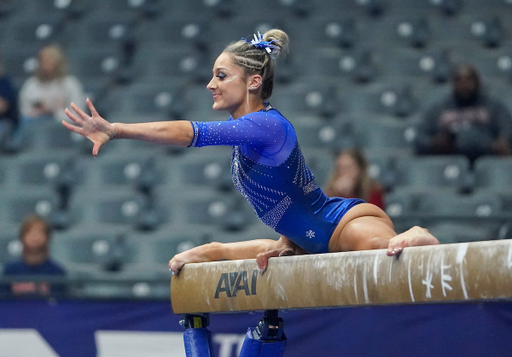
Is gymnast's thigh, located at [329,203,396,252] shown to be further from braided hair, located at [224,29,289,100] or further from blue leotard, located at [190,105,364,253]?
braided hair, located at [224,29,289,100]

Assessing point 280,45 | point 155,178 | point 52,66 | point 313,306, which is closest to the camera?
point 313,306

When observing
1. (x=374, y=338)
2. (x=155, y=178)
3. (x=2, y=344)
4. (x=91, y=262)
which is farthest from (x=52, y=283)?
(x=374, y=338)

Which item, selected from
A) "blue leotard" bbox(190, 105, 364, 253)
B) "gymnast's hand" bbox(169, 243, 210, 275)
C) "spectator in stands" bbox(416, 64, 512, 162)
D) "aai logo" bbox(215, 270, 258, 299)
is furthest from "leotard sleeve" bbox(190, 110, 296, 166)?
"spectator in stands" bbox(416, 64, 512, 162)

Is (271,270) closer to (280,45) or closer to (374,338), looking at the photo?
(280,45)

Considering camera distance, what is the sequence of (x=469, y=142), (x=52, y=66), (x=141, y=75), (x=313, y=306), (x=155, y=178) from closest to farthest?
(x=313, y=306) < (x=469, y=142) < (x=155, y=178) < (x=52, y=66) < (x=141, y=75)

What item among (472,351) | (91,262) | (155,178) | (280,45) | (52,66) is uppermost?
(52,66)

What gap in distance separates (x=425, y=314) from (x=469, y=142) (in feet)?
6.29

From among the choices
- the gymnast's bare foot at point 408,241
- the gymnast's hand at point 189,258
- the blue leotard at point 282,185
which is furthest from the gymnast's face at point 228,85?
the gymnast's bare foot at point 408,241

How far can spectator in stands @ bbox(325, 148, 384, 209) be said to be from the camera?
4.91 meters

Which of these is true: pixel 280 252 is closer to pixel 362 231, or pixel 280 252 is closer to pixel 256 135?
pixel 362 231

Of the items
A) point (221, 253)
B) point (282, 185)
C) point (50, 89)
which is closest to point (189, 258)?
point (221, 253)

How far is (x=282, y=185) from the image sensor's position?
3062 millimetres

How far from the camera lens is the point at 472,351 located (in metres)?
4.28

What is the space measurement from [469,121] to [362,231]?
3.03 m
